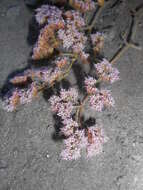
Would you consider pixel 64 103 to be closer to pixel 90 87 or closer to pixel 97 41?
pixel 90 87

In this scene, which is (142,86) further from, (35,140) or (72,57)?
(35,140)

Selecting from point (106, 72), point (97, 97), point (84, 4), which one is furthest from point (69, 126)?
point (84, 4)

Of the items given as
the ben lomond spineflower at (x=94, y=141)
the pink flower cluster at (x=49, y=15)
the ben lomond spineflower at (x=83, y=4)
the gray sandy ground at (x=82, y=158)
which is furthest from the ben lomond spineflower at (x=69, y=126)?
→ the ben lomond spineflower at (x=83, y=4)

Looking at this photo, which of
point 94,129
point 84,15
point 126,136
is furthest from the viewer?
point 84,15

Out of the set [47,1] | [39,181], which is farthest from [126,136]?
[47,1]

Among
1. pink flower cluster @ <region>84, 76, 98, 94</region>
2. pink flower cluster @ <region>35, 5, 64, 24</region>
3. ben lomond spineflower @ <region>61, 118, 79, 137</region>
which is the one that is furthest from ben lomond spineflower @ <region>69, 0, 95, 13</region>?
ben lomond spineflower @ <region>61, 118, 79, 137</region>

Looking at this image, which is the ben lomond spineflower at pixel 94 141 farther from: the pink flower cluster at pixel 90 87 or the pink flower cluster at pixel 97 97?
the pink flower cluster at pixel 90 87
